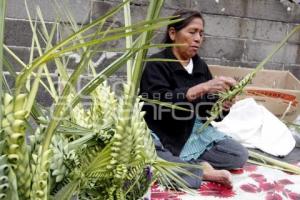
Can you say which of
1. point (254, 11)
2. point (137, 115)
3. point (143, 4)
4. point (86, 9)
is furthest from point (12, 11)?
point (137, 115)

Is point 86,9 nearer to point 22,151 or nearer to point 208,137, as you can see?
point 208,137

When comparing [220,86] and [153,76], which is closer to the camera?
[220,86]

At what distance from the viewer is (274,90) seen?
2.37 m

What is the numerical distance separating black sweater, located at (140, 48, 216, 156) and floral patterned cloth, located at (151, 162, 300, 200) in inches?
8.7

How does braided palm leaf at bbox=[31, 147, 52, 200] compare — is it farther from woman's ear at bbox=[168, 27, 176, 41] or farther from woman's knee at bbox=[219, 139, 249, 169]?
woman's knee at bbox=[219, 139, 249, 169]

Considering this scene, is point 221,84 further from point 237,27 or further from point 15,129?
point 237,27

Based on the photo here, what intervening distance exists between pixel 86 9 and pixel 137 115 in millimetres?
1767

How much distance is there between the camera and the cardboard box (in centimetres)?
238

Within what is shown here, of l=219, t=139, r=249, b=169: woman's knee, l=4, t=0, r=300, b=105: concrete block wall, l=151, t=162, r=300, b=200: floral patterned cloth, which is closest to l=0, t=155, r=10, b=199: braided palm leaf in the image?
l=151, t=162, r=300, b=200: floral patterned cloth

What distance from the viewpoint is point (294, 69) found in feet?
9.59

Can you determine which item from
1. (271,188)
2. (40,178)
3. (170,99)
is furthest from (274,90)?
(40,178)

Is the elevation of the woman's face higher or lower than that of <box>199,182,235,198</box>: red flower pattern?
higher

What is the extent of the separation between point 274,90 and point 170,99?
980 mm

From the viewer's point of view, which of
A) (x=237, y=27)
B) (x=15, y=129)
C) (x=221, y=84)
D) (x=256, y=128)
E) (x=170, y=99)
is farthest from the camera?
(x=237, y=27)
